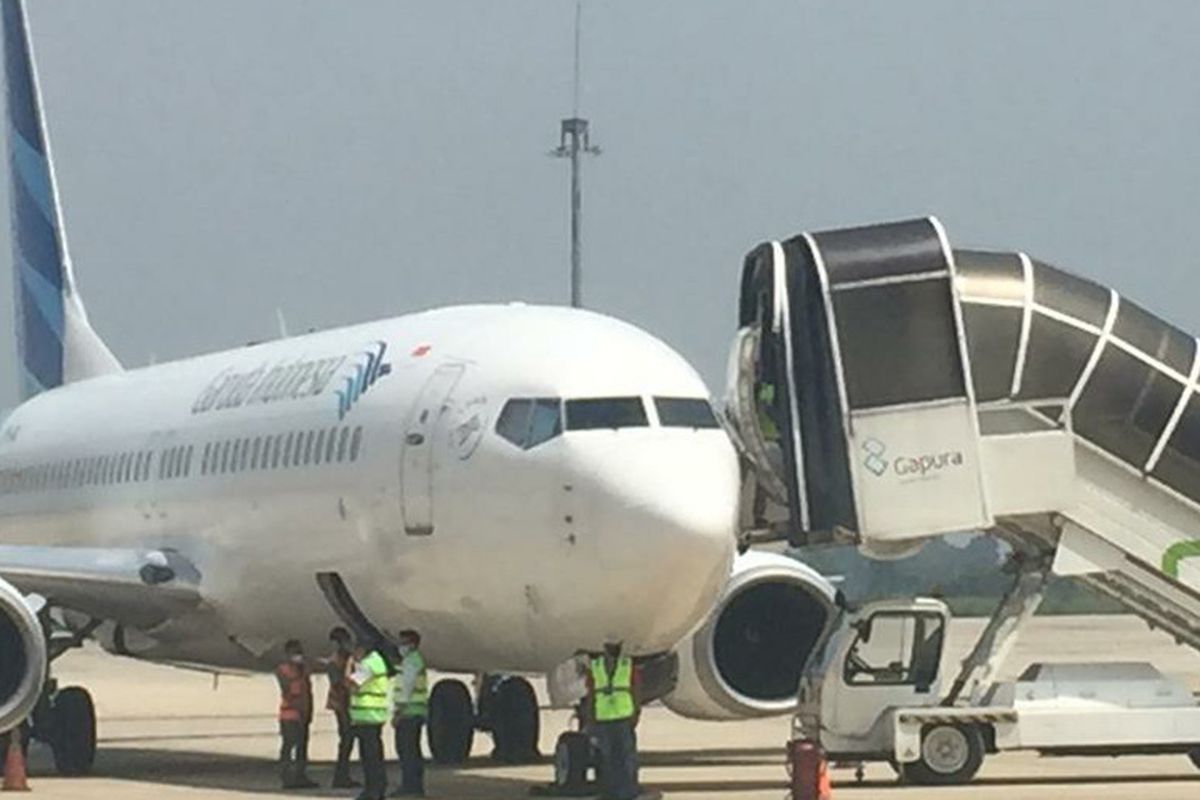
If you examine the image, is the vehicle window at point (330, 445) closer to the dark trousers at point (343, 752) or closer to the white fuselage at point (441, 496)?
the white fuselage at point (441, 496)

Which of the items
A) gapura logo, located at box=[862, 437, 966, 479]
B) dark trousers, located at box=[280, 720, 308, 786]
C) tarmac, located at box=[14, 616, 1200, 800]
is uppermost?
gapura logo, located at box=[862, 437, 966, 479]

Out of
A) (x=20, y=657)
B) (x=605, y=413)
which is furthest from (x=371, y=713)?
(x=20, y=657)

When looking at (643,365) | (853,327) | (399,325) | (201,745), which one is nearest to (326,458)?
(399,325)

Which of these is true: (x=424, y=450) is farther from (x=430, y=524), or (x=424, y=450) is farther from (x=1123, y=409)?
(x=1123, y=409)

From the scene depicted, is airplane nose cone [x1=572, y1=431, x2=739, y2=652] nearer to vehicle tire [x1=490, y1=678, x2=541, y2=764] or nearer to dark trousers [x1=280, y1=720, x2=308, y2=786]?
dark trousers [x1=280, y1=720, x2=308, y2=786]

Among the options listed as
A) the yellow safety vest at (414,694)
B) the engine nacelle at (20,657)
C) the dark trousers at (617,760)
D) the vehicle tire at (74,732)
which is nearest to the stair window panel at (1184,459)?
the dark trousers at (617,760)

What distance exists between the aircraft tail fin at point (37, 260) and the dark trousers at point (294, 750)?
11874 mm

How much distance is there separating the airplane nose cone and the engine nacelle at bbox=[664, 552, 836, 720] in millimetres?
3831

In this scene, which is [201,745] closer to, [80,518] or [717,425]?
[80,518]

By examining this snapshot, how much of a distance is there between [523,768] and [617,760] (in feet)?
15.8

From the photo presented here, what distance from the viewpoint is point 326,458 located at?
21266 millimetres

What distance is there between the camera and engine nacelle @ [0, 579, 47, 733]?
2159 centimetres

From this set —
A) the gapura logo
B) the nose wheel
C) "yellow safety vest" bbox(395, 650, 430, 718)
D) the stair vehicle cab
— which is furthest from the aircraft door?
the nose wheel

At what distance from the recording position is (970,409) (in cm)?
1930
